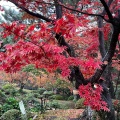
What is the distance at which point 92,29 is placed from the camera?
7.16 metres

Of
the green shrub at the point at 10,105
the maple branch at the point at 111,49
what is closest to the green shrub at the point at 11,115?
the green shrub at the point at 10,105

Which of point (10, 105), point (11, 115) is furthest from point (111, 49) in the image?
point (10, 105)

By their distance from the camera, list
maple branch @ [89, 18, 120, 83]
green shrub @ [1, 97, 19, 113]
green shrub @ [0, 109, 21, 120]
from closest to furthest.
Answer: maple branch @ [89, 18, 120, 83], green shrub @ [0, 109, 21, 120], green shrub @ [1, 97, 19, 113]

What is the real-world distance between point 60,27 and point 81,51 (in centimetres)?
696

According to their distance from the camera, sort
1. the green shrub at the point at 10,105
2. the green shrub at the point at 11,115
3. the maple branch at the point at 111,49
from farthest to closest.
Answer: the green shrub at the point at 10,105
the green shrub at the point at 11,115
the maple branch at the point at 111,49

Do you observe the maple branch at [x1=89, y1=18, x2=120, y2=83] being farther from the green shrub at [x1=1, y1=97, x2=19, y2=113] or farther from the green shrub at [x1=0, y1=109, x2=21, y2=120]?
the green shrub at [x1=1, y1=97, x2=19, y2=113]

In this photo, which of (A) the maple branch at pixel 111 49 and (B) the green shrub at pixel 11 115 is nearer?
(A) the maple branch at pixel 111 49

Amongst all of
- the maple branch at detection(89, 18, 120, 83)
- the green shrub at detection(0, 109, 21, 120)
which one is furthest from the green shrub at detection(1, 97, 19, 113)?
the maple branch at detection(89, 18, 120, 83)

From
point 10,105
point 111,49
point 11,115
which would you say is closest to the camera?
point 111,49

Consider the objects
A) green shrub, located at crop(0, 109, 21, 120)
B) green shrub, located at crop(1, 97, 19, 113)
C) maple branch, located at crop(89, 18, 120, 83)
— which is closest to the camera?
maple branch, located at crop(89, 18, 120, 83)

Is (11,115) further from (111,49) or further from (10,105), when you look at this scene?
(111,49)

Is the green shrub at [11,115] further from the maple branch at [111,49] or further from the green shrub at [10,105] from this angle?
the maple branch at [111,49]

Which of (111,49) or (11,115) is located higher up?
(111,49)

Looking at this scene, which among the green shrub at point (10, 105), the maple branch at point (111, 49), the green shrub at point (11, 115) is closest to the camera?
the maple branch at point (111, 49)
